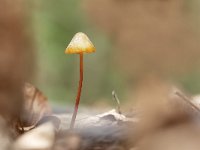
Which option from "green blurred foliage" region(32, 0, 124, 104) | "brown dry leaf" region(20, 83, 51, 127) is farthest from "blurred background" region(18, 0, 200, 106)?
"brown dry leaf" region(20, 83, 51, 127)

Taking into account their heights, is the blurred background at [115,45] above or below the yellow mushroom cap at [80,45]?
below

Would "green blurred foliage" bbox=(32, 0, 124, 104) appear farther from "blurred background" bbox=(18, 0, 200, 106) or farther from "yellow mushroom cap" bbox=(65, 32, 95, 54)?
"yellow mushroom cap" bbox=(65, 32, 95, 54)

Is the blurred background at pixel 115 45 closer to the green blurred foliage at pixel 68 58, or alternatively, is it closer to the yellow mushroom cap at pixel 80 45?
the green blurred foliage at pixel 68 58

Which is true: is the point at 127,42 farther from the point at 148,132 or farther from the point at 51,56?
the point at 148,132

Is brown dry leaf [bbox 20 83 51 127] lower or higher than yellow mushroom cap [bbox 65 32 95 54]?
lower

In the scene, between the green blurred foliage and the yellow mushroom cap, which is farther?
the green blurred foliage

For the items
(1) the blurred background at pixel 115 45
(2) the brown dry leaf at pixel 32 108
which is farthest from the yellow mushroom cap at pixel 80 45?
(1) the blurred background at pixel 115 45
